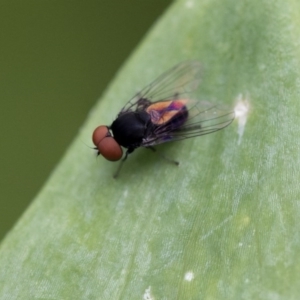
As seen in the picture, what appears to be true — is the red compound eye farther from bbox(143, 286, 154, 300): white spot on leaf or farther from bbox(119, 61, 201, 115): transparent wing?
bbox(143, 286, 154, 300): white spot on leaf

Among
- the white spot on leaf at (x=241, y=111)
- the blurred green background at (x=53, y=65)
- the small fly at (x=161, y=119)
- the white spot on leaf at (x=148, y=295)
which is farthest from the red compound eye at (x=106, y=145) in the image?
the blurred green background at (x=53, y=65)

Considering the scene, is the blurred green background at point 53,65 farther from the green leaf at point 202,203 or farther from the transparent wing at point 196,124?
the transparent wing at point 196,124

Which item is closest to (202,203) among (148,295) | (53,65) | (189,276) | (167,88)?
(189,276)

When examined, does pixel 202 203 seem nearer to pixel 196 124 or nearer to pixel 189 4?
pixel 196 124

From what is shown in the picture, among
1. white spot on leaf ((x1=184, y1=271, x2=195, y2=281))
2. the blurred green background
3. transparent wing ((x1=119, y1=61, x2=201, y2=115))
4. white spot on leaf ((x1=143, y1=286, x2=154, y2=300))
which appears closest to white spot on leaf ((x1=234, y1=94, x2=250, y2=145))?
transparent wing ((x1=119, y1=61, x2=201, y2=115))

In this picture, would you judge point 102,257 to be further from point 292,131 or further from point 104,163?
point 292,131

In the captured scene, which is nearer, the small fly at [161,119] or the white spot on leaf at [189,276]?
the white spot on leaf at [189,276]

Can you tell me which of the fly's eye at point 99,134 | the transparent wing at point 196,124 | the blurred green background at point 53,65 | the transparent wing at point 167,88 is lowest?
the blurred green background at point 53,65
